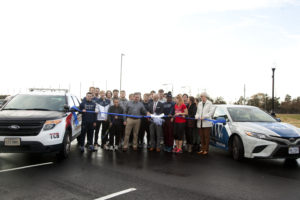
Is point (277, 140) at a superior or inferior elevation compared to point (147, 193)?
superior

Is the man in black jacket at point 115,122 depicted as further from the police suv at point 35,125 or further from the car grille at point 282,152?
the car grille at point 282,152

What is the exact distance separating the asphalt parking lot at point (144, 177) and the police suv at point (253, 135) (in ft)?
1.30

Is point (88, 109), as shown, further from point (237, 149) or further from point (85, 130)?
point (237, 149)

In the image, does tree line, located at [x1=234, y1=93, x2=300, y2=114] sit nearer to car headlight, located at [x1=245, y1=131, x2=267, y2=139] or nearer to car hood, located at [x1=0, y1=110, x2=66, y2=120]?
car headlight, located at [x1=245, y1=131, x2=267, y2=139]

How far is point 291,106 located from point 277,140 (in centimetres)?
10868

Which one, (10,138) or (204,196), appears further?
(10,138)

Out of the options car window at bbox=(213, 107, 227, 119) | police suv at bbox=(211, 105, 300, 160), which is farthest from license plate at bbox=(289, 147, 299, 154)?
car window at bbox=(213, 107, 227, 119)

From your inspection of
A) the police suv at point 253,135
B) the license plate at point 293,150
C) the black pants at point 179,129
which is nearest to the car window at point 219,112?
the police suv at point 253,135

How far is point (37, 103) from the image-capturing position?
288 inches

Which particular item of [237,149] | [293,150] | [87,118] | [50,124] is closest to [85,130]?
[87,118]

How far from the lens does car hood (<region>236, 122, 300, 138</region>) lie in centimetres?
660

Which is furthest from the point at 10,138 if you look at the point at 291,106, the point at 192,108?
the point at 291,106

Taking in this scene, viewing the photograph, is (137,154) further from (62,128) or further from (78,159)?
(62,128)

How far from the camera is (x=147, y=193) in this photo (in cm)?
444
